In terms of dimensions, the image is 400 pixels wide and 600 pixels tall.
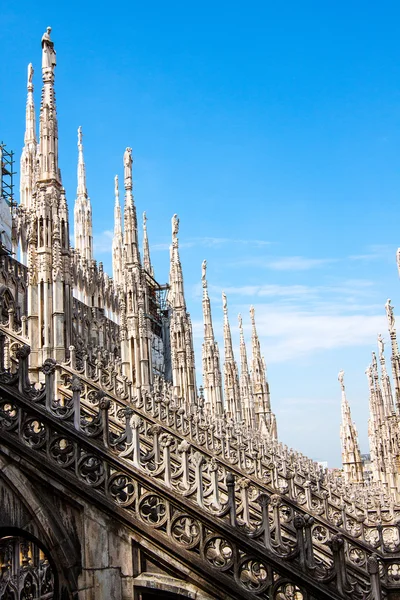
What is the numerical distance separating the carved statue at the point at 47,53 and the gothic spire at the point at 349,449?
31062mm

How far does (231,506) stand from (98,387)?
30.4 ft

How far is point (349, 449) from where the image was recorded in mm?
45125

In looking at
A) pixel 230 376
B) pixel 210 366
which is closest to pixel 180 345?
pixel 210 366

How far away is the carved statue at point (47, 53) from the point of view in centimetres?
1928

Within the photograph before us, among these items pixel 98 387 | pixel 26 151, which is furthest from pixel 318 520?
pixel 26 151

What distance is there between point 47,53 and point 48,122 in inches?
76.9

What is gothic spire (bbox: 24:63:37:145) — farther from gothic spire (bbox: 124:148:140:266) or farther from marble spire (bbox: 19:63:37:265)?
gothic spire (bbox: 124:148:140:266)

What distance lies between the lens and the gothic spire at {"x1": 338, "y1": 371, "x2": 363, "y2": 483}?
43.4 m

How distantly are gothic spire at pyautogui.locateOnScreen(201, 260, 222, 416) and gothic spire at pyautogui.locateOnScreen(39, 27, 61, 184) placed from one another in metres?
23.7

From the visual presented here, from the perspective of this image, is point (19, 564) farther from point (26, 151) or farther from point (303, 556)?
point (26, 151)

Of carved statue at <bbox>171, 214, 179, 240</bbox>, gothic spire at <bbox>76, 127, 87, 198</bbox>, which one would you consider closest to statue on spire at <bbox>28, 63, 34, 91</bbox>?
gothic spire at <bbox>76, 127, 87, 198</bbox>

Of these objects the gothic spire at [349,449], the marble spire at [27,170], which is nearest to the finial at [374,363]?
the gothic spire at [349,449]

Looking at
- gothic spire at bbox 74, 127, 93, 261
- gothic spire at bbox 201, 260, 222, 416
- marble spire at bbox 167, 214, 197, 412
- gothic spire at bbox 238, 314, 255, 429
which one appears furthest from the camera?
gothic spire at bbox 238, 314, 255, 429

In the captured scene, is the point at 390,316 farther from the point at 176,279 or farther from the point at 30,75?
the point at 30,75
